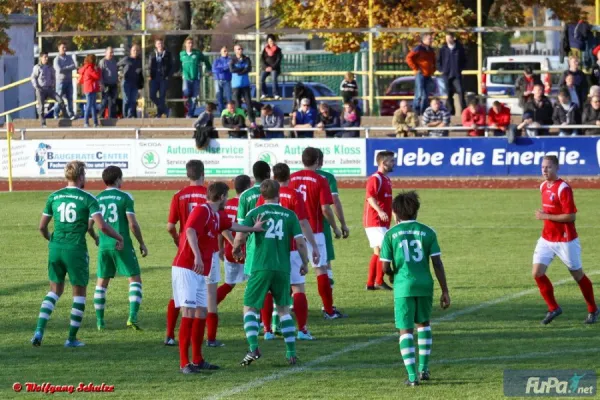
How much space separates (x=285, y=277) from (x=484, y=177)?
1987cm

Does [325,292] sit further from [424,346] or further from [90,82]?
[90,82]

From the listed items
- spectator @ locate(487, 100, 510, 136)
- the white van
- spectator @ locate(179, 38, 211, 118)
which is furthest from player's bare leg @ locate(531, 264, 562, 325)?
the white van

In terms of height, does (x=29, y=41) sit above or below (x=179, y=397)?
above

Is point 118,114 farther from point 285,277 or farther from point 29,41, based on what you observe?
point 285,277

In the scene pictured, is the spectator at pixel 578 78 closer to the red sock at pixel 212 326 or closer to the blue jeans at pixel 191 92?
the blue jeans at pixel 191 92

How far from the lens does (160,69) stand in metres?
34.6

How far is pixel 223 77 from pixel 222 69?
367mm

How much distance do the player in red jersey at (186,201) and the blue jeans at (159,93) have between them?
73.3ft

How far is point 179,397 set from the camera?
1036 centimetres

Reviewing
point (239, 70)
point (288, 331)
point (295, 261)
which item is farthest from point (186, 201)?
point (239, 70)

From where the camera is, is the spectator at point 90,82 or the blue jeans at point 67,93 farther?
the blue jeans at point 67,93

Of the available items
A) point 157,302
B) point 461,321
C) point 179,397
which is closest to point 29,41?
point 157,302

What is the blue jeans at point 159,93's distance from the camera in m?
35.2

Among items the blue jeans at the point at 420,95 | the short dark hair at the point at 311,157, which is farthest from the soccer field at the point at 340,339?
the blue jeans at the point at 420,95
